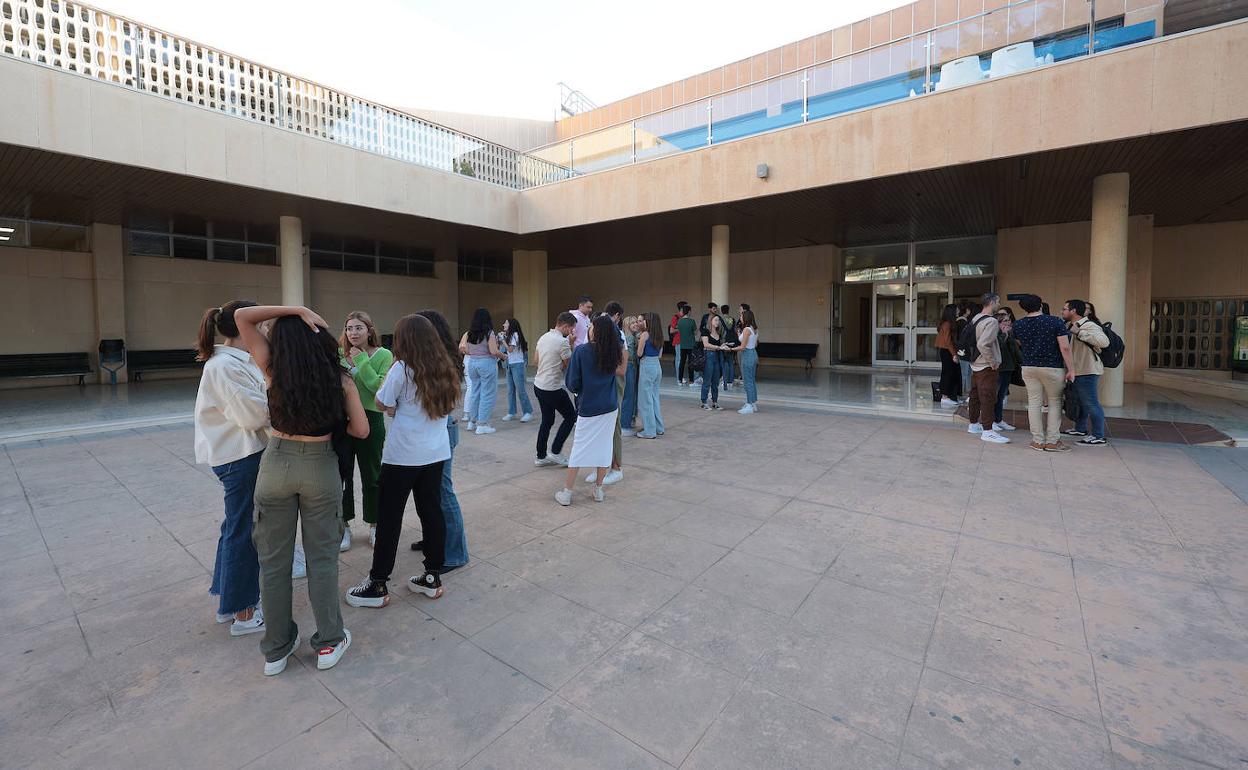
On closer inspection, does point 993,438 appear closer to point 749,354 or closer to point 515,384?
A: point 749,354

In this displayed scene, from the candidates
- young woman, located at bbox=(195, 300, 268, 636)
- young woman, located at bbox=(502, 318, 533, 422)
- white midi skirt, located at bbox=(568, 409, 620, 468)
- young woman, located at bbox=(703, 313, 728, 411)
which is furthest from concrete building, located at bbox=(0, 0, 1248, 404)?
young woman, located at bbox=(195, 300, 268, 636)

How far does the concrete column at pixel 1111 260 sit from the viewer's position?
9320 millimetres

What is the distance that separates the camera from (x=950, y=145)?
29.6ft

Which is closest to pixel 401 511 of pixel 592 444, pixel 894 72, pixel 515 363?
pixel 592 444

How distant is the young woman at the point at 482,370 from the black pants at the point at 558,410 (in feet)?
6.12

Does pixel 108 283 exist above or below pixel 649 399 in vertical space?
above

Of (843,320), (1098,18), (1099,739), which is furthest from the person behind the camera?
(843,320)

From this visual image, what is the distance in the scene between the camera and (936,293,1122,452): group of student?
21.4ft

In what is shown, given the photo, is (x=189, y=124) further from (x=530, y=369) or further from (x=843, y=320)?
(x=843, y=320)

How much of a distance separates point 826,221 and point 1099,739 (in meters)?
13.3

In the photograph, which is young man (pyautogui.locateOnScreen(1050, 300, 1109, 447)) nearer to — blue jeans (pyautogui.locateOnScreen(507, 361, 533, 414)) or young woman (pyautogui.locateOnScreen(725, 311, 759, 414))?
young woman (pyautogui.locateOnScreen(725, 311, 759, 414))

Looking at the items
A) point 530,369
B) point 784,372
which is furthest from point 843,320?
point 530,369

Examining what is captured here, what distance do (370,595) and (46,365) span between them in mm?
15114

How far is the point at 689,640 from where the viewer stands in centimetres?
278
